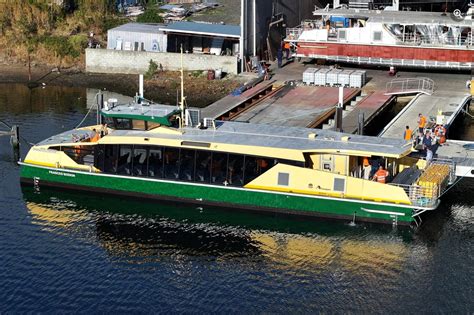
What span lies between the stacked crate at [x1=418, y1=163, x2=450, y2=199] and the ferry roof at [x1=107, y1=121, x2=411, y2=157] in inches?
63.7

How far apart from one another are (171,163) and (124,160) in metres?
2.60

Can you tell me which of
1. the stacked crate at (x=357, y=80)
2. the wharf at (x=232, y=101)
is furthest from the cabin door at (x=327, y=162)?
the stacked crate at (x=357, y=80)

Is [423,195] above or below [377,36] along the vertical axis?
below

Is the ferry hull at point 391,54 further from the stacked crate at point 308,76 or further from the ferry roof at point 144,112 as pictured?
the ferry roof at point 144,112

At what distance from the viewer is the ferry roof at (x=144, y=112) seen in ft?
157

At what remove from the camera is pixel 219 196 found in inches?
1823

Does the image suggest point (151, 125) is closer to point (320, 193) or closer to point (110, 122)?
point (110, 122)

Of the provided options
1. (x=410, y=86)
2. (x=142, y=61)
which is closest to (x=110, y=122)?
(x=142, y=61)

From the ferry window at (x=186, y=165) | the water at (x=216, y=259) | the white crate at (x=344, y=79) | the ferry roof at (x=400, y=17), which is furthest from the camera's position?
the ferry roof at (x=400, y=17)

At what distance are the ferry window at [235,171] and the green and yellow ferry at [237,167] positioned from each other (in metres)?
0.05

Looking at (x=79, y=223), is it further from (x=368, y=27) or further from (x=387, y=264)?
(x=368, y=27)

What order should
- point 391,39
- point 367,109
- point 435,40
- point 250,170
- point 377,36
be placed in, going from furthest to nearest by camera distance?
1. point 377,36
2. point 391,39
3. point 435,40
4. point 367,109
5. point 250,170

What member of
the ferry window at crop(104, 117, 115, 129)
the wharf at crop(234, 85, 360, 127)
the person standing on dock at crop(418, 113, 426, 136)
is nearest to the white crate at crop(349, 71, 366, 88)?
the wharf at crop(234, 85, 360, 127)

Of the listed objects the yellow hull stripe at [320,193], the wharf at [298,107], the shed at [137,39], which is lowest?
the yellow hull stripe at [320,193]
